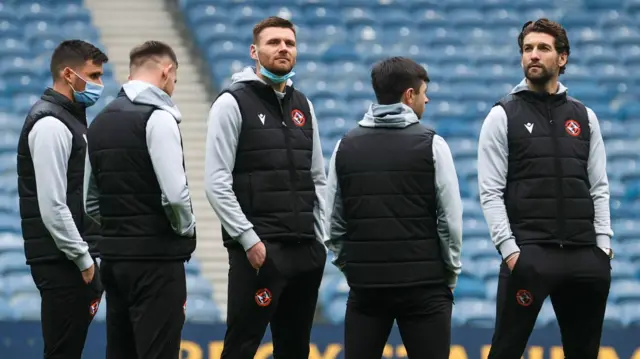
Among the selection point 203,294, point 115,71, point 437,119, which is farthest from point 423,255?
point 115,71

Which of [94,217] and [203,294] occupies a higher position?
[94,217]

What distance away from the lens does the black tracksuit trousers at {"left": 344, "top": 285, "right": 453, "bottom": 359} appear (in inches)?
190

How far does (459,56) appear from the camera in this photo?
37.2 ft

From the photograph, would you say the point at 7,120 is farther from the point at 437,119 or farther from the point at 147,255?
the point at 147,255

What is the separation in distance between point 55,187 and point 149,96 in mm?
592

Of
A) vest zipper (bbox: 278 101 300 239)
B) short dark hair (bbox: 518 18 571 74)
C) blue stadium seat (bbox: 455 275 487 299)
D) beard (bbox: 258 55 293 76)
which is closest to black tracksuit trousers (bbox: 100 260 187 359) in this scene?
vest zipper (bbox: 278 101 300 239)

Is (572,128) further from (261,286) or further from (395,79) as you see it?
(261,286)

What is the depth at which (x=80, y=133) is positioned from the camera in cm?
530

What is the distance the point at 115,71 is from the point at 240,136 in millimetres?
6197

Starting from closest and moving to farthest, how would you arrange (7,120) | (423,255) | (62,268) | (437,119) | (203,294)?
(423,255) → (62,268) → (203,294) → (7,120) → (437,119)

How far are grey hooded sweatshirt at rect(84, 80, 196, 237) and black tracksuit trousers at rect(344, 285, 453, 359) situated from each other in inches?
31.6

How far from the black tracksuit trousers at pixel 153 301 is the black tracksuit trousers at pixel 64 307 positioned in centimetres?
26

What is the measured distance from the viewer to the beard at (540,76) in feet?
17.5

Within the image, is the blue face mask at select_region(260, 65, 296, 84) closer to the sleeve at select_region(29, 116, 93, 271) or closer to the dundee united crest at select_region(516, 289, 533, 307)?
the sleeve at select_region(29, 116, 93, 271)
